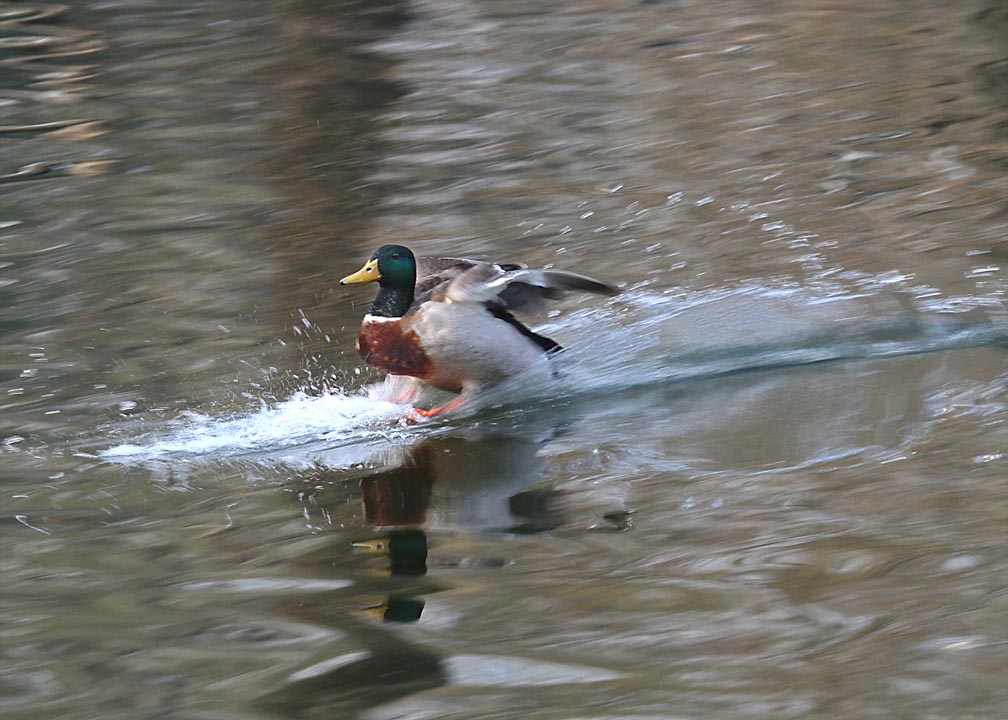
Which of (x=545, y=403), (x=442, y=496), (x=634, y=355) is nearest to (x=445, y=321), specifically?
(x=545, y=403)

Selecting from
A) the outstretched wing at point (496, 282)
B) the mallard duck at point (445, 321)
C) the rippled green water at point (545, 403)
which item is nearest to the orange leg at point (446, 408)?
the mallard duck at point (445, 321)

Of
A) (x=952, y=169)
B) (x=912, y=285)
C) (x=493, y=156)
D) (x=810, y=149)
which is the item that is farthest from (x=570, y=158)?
(x=912, y=285)

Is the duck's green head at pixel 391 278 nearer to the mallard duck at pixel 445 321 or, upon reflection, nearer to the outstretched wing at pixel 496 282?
the mallard duck at pixel 445 321

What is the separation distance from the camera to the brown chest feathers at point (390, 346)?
5.62 meters

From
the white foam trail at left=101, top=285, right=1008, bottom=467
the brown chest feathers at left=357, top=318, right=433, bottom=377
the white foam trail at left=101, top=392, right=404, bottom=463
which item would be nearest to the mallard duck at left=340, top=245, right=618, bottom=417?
the brown chest feathers at left=357, top=318, right=433, bottom=377

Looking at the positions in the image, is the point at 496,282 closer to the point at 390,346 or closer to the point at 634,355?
the point at 390,346

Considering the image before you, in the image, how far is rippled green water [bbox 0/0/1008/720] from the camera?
3566mm

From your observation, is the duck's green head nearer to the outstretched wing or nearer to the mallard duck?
the mallard duck

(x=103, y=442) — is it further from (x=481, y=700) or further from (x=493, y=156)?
(x=493, y=156)

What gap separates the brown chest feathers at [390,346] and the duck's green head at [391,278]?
56 millimetres

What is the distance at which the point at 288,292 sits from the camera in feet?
24.8

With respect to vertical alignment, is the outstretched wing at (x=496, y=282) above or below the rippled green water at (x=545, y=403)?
above

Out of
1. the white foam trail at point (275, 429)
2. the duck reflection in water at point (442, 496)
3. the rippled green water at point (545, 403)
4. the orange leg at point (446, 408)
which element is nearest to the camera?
the rippled green water at point (545, 403)

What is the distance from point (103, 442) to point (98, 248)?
3309 mm
